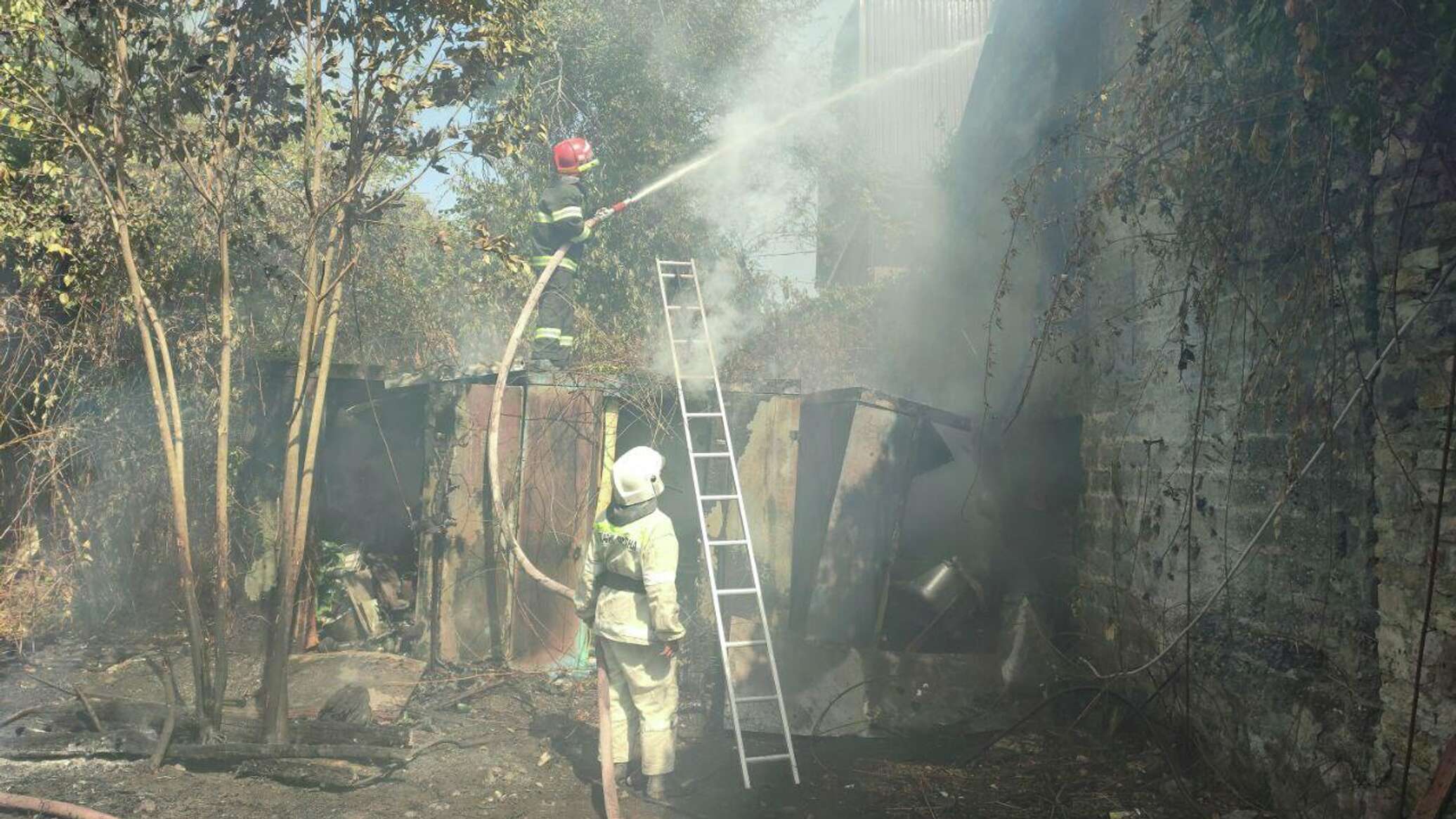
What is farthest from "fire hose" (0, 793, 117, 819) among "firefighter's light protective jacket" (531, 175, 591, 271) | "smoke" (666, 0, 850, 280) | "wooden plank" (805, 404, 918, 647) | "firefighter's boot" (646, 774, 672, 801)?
"smoke" (666, 0, 850, 280)

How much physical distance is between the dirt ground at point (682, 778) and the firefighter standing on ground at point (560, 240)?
288cm

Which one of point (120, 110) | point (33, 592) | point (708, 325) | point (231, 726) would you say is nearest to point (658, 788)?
point (231, 726)

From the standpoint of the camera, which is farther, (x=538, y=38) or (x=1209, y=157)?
(x=538, y=38)

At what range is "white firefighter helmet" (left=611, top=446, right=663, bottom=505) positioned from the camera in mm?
5203

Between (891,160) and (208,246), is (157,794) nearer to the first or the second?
(208,246)

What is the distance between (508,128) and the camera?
6.36 m

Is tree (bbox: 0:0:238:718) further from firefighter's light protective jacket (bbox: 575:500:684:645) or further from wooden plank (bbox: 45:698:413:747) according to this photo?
firefighter's light protective jacket (bbox: 575:500:684:645)

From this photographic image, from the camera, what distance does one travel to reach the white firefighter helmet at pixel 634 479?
520 cm

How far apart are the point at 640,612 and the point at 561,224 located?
364cm

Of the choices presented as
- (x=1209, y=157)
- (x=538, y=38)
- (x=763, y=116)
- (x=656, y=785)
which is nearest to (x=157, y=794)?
(x=656, y=785)

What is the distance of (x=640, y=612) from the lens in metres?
5.28

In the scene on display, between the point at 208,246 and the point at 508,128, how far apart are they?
3.09 metres

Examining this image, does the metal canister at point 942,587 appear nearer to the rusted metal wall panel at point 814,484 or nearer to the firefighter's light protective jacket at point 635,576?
the rusted metal wall panel at point 814,484

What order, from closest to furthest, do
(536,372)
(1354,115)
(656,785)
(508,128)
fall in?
(1354,115)
(656,785)
(508,128)
(536,372)
